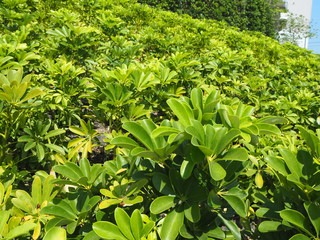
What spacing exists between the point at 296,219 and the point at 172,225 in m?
0.37

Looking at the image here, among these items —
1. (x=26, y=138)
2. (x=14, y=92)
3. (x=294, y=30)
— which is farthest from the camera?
(x=294, y=30)

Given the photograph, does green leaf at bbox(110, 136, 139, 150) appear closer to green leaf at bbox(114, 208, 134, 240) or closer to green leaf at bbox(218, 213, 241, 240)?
green leaf at bbox(114, 208, 134, 240)

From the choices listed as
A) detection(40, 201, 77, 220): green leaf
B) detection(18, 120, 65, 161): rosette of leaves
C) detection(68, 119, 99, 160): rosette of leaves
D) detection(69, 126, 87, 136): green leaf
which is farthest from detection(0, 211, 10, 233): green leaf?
detection(69, 126, 87, 136): green leaf

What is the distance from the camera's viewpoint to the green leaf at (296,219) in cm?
88

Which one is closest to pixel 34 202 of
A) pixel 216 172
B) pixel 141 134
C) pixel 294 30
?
pixel 141 134

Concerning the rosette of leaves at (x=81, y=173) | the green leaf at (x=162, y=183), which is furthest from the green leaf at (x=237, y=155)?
the rosette of leaves at (x=81, y=173)

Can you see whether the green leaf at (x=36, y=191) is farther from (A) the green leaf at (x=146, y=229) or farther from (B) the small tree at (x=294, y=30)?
(B) the small tree at (x=294, y=30)

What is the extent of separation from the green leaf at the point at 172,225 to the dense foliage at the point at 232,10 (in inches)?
366

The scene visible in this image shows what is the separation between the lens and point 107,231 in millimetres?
848

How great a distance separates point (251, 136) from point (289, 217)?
281 mm

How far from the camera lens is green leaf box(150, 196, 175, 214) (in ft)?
2.93

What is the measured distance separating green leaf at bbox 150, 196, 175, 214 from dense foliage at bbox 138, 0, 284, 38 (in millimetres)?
9273

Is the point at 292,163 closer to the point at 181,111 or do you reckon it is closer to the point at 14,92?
the point at 181,111

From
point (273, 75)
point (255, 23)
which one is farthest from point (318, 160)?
point (255, 23)
